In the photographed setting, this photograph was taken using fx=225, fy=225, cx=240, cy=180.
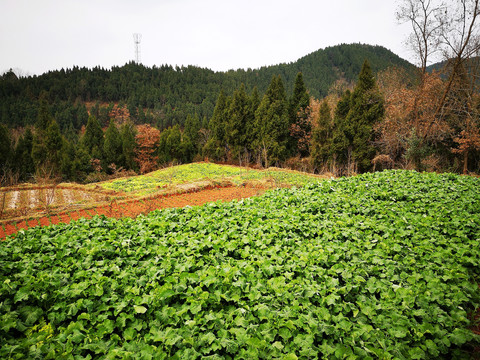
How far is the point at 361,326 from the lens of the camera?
2783mm

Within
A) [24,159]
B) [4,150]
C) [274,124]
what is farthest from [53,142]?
[274,124]

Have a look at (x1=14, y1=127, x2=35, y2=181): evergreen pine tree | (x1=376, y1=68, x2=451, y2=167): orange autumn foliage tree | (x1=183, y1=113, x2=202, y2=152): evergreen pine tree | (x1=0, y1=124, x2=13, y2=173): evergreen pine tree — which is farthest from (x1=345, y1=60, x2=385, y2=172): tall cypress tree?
(x1=14, y1=127, x2=35, y2=181): evergreen pine tree

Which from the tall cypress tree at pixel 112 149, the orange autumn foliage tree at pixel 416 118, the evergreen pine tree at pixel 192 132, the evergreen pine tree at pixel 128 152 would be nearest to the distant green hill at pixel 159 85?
the evergreen pine tree at pixel 192 132

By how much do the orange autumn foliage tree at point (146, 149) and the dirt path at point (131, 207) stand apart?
3044 cm

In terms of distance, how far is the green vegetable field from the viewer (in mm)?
2449

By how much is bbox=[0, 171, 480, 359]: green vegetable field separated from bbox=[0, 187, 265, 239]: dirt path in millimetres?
A: 4665

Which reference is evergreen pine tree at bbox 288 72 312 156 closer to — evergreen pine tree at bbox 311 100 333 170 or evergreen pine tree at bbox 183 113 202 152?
evergreen pine tree at bbox 311 100 333 170

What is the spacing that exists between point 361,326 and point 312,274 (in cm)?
96

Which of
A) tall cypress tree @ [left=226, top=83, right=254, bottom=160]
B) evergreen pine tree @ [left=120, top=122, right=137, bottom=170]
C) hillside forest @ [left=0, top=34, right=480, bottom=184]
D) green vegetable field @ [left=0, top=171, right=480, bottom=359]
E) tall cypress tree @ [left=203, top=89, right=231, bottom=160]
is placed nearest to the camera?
green vegetable field @ [left=0, top=171, right=480, bottom=359]

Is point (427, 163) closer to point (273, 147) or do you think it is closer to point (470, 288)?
point (273, 147)

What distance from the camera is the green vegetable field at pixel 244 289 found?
96.4 inches

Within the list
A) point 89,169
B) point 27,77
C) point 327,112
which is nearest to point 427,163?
point 327,112

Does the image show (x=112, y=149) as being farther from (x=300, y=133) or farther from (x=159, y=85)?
(x=159, y=85)

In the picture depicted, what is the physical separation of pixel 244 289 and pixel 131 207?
10058 millimetres
